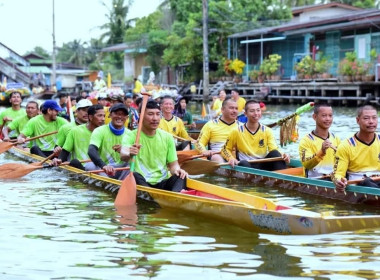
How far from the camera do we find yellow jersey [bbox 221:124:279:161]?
34.9ft

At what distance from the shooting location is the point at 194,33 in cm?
4175

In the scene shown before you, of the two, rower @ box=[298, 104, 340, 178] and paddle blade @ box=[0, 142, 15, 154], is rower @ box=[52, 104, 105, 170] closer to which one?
paddle blade @ box=[0, 142, 15, 154]

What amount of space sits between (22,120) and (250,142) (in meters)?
5.73

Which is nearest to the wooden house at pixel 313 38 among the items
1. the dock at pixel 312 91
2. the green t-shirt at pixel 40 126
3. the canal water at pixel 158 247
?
the dock at pixel 312 91

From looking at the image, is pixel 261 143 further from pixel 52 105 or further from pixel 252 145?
pixel 52 105

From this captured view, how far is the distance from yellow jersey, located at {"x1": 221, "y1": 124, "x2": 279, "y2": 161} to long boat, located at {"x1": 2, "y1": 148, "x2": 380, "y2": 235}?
259 centimetres

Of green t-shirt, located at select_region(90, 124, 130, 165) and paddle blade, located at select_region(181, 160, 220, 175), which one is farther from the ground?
green t-shirt, located at select_region(90, 124, 130, 165)

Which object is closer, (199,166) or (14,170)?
(14,170)

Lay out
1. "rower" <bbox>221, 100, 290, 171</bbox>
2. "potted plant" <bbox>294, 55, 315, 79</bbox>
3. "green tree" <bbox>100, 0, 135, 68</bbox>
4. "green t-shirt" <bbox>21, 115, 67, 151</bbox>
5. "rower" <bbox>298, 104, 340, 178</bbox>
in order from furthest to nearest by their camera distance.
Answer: "green tree" <bbox>100, 0, 135, 68</bbox>, "potted plant" <bbox>294, 55, 315, 79</bbox>, "green t-shirt" <bbox>21, 115, 67, 151</bbox>, "rower" <bbox>221, 100, 290, 171</bbox>, "rower" <bbox>298, 104, 340, 178</bbox>

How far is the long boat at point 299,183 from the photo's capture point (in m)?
8.16

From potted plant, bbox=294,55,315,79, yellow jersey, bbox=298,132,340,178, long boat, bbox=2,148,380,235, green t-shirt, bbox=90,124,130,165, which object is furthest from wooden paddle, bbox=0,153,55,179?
potted plant, bbox=294,55,315,79

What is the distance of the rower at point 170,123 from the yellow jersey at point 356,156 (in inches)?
207

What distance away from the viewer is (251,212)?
6.58 metres

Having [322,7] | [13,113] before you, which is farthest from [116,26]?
[13,113]
